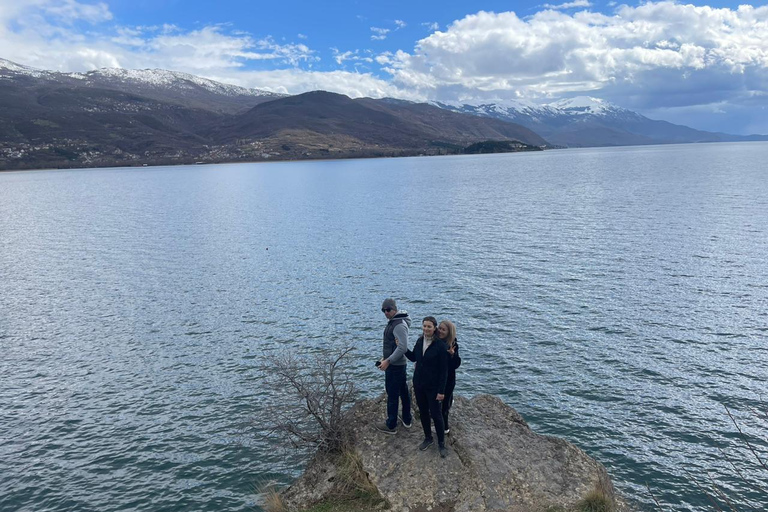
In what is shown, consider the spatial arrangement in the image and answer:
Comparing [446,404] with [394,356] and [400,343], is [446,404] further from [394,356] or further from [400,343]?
[400,343]

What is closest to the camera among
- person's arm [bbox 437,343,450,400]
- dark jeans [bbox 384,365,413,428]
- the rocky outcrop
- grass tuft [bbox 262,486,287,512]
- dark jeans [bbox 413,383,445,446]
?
person's arm [bbox 437,343,450,400]

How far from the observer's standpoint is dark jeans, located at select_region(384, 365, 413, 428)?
13062 millimetres

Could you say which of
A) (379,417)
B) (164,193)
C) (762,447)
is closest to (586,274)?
(762,447)

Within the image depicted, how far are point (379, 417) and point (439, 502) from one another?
373cm

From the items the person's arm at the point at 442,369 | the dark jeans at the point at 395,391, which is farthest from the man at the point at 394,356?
the person's arm at the point at 442,369

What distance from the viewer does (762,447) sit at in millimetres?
15438

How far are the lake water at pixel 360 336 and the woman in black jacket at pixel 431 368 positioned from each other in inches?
232

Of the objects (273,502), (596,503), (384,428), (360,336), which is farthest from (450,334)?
(360,336)

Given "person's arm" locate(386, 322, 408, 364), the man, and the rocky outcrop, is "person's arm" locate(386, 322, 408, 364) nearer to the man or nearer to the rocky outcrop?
the man

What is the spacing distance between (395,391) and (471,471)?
9.47ft

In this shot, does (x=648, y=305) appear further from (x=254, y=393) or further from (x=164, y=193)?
(x=164, y=193)

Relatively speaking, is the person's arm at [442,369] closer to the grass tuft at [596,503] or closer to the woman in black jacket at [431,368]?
the woman in black jacket at [431,368]

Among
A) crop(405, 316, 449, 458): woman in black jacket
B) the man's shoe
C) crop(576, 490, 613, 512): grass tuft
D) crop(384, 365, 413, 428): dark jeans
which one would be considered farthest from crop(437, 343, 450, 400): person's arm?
crop(576, 490, 613, 512): grass tuft

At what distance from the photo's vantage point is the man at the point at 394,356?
1244 centimetres
